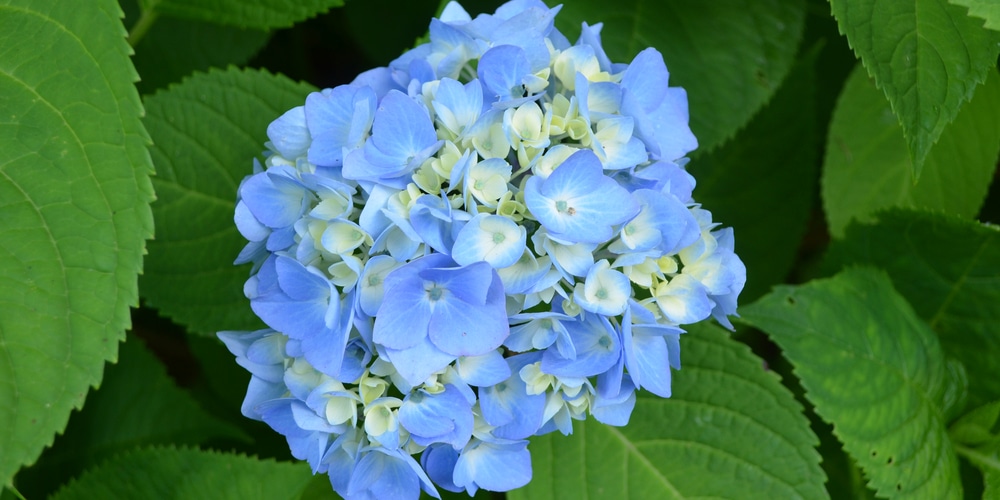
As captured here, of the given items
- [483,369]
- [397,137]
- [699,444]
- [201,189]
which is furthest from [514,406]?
[201,189]

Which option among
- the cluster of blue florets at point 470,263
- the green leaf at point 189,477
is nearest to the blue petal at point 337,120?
the cluster of blue florets at point 470,263

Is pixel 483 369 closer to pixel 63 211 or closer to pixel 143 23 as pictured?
pixel 63 211

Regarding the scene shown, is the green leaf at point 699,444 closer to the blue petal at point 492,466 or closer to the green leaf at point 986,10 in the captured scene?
the blue petal at point 492,466

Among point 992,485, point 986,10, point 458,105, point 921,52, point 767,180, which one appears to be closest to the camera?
point 458,105

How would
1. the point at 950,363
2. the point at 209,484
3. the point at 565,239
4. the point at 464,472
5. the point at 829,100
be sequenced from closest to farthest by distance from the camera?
1. the point at 565,239
2. the point at 464,472
3. the point at 209,484
4. the point at 950,363
5. the point at 829,100

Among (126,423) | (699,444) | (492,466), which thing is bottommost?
(126,423)

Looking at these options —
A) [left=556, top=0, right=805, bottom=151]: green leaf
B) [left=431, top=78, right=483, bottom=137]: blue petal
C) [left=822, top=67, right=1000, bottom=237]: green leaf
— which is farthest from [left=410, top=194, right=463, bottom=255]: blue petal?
[left=822, top=67, right=1000, bottom=237]: green leaf

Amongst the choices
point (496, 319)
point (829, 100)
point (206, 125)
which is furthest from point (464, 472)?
point (829, 100)

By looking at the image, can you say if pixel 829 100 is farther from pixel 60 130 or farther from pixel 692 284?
pixel 60 130
